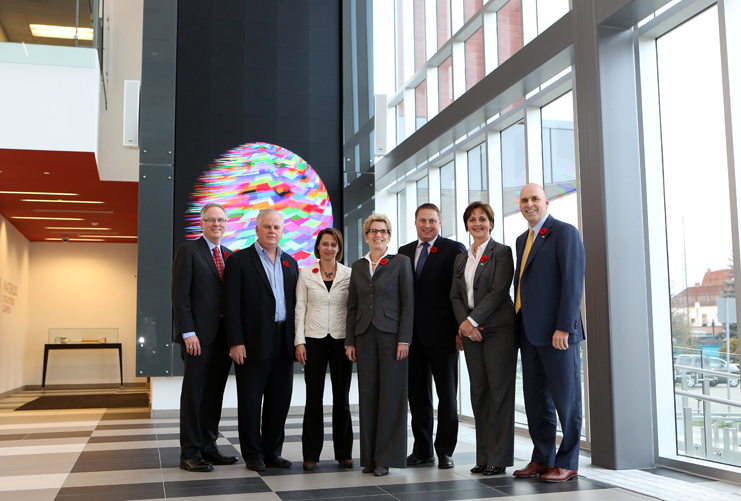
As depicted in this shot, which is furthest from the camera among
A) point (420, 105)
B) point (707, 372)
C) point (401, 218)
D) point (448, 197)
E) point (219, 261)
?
point (401, 218)

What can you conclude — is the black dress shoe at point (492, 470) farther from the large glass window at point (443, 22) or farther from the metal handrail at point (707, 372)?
the large glass window at point (443, 22)

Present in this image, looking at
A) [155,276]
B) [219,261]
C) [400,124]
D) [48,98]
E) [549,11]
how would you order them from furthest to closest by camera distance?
[400,124] < [48,98] < [155,276] < [549,11] < [219,261]

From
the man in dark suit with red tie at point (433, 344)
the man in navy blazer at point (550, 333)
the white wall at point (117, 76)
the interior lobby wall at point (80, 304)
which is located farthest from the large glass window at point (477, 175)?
the interior lobby wall at point (80, 304)

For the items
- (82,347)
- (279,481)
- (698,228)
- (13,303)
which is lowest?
(279,481)

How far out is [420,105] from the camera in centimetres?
752

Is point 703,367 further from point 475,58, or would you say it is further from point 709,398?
point 475,58

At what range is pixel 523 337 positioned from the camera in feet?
12.0

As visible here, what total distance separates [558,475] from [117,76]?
23.1 ft

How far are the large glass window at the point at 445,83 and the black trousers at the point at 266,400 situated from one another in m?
3.78

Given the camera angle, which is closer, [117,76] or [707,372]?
[707,372]

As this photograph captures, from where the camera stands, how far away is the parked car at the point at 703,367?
347 cm

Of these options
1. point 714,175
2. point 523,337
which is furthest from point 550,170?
point 523,337

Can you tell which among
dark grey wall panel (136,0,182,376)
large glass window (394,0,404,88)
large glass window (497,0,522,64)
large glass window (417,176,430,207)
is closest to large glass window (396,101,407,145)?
large glass window (394,0,404,88)

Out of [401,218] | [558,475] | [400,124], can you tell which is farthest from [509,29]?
[558,475]
